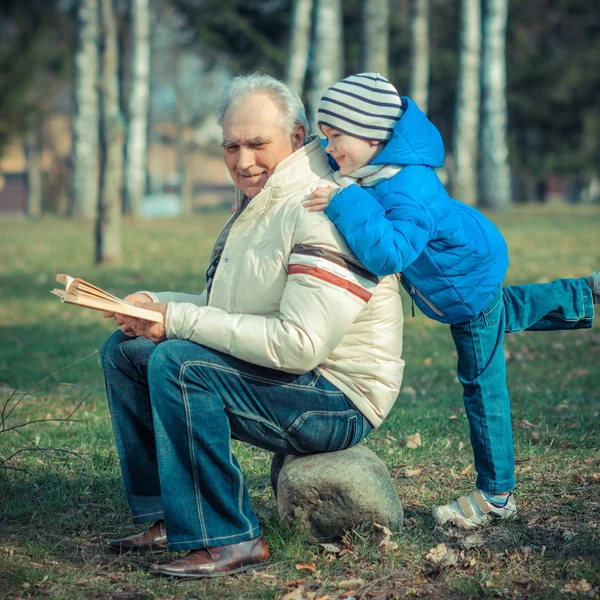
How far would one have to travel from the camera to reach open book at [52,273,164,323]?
326 centimetres

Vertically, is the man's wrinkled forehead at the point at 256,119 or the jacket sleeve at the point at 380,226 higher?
the man's wrinkled forehead at the point at 256,119

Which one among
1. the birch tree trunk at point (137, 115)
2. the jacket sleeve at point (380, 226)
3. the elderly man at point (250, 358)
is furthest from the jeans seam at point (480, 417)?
the birch tree trunk at point (137, 115)

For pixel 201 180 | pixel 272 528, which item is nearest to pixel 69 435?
pixel 272 528

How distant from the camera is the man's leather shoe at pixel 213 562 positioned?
3340 millimetres

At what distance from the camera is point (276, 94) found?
3586mm

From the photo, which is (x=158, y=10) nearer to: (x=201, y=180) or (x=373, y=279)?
(x=373, y=279)

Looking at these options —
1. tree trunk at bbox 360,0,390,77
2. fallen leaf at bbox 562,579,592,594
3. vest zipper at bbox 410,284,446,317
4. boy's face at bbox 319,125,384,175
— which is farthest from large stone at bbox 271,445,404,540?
tree trunk at bbox 360,0,390,77

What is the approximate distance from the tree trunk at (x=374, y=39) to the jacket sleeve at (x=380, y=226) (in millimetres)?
12128

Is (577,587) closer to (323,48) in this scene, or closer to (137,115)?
(323,48)

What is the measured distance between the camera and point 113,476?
15.2 ft

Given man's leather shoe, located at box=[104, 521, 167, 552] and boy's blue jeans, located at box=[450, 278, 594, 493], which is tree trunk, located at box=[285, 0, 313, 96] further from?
man's leather shoe, located at box=[104, 521, 167, 552]

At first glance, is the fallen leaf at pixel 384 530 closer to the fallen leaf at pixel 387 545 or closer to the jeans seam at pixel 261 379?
the fallen leaf at pixel 387 545

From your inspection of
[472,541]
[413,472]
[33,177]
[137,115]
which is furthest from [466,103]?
[33,177]

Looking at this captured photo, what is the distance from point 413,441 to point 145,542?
6.49 ft
